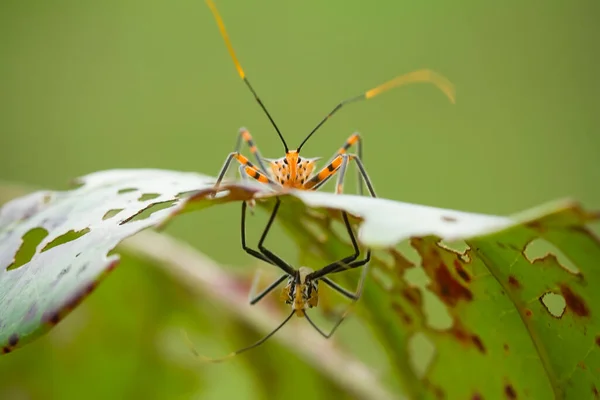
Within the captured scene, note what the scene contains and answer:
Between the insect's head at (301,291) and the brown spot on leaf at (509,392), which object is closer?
the brown spot on leaf at (509,392)

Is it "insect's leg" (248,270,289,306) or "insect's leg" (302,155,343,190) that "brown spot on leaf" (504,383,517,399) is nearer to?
"insect's leg" (248,270,289,306)

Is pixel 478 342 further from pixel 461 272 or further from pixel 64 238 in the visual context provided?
pixel 64 238

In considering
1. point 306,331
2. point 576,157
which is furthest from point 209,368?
point 576,157

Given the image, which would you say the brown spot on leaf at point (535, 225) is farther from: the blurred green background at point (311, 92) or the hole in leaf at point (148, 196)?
the blurred green background at point (311, 92)

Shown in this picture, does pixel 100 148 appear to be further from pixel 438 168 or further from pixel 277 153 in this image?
pixel 438 168

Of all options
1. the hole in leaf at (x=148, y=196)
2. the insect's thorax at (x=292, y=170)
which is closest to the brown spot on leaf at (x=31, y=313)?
the hole in leaf at (x=148, y=196)

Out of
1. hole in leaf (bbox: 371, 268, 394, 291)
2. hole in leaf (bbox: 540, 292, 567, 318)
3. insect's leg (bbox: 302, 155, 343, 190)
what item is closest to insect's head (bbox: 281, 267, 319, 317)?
hole in leaf (bbox: 371, 268, 394, 291)
